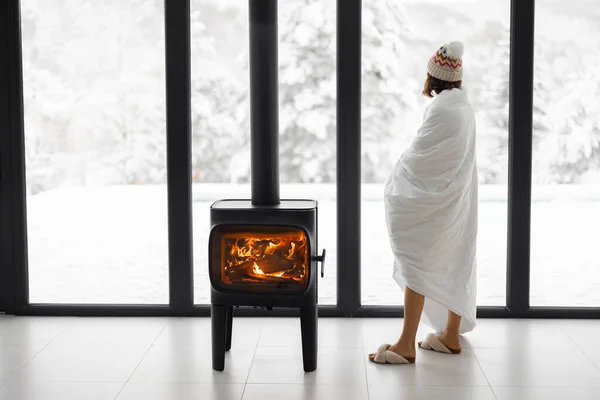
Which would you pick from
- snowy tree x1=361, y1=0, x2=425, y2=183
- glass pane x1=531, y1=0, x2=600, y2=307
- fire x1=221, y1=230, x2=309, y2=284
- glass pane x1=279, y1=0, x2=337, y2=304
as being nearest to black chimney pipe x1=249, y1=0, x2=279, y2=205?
fire x1=221, y1=230, x2=309, y2=284

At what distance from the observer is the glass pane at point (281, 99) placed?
13.4 ft

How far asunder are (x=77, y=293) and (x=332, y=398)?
5.90ft

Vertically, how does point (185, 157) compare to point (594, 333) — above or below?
above

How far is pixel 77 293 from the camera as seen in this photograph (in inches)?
167

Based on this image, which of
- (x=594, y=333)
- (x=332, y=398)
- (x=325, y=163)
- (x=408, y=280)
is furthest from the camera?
(x=325, y=163)

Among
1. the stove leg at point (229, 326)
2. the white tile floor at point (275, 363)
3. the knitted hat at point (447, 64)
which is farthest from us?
the stove leg at point (229, 326)

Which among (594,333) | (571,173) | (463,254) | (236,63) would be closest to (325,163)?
(236,63)

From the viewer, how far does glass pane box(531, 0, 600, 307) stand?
4.02 m

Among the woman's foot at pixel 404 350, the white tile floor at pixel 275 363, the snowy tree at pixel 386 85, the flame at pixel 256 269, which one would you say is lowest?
the white tile floor at pixel 275 363

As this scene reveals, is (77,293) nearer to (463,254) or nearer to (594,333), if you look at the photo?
(463,254)

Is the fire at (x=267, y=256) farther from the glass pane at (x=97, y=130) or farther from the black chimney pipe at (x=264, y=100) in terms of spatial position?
the glass pane at (x=97, y=130)

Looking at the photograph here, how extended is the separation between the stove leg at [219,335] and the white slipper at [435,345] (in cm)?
92

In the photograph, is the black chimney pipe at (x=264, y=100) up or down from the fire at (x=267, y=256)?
up

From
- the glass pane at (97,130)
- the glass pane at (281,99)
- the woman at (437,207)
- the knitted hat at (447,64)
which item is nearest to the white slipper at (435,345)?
the woman at (437,207)
